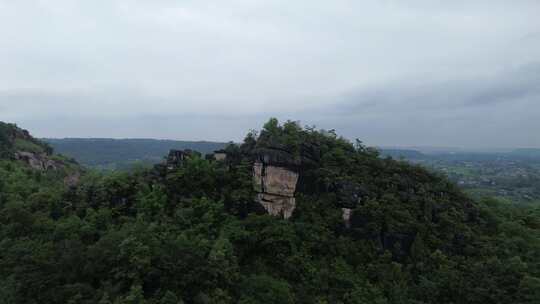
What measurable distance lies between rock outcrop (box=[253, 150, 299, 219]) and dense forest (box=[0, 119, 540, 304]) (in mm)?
655

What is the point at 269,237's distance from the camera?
98.4 ft

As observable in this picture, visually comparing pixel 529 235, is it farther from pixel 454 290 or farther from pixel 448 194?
pixel 454 290

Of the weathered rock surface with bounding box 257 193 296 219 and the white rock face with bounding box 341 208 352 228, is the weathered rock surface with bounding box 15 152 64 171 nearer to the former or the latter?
the weathered rock surface with bounding box 257 193 296 219

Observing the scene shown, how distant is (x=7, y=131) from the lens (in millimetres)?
65625

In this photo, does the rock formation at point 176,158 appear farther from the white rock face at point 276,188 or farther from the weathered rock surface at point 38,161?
the weathered rock surface at point 38,161

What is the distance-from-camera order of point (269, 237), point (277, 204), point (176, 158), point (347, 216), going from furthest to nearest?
point (176, 158)
point (277, 204)
point (347, 216)
point (269, 237)

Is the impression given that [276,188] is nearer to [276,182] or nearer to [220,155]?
[276,182]

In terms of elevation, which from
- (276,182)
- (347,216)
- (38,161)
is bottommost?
(347,216)

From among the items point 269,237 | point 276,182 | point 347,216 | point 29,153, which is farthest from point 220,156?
point 29,153

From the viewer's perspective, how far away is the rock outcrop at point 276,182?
3362 cm

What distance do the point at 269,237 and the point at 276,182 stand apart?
5.58 m

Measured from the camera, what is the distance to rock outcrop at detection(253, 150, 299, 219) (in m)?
33.6

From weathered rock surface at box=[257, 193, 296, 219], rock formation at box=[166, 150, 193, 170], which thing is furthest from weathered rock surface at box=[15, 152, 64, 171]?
weathered rock surface at box=[257, 193, 296, 219]

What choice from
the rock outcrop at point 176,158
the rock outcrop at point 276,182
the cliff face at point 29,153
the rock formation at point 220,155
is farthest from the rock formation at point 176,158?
the cliff face at point 29,153
